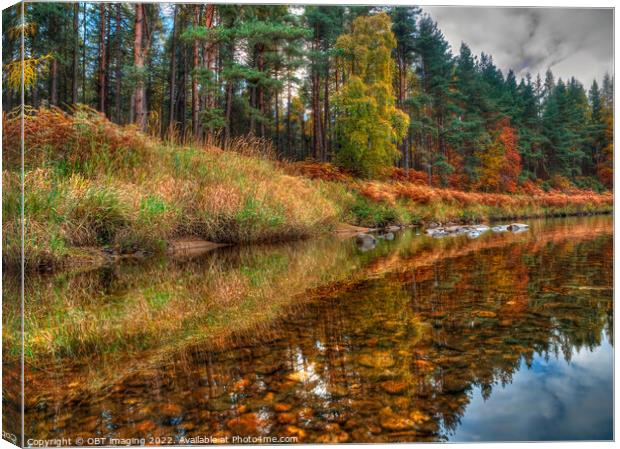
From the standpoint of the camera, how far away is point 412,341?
163cm

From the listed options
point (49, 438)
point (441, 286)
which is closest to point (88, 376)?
point (49, 438)

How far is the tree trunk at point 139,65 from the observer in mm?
1959

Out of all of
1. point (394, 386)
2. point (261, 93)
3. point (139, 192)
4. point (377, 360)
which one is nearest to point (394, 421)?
point (394, 386)

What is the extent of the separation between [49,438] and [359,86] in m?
3.65

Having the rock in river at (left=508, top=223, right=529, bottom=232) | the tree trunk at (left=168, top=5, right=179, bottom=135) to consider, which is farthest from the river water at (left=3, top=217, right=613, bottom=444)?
the rock in river at (left=508, top=223, right=529, bottom=232)

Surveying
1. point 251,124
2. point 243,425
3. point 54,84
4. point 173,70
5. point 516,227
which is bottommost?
point 243,425

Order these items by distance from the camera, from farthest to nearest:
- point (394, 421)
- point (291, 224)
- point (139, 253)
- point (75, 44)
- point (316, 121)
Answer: point (291, 224) → point (139, 253) → point (316, 121) → point (75, 44) → point (394, 421)

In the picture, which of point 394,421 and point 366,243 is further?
point 366,243

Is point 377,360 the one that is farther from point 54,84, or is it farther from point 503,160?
point 54,84

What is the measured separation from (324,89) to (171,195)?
2.22 m

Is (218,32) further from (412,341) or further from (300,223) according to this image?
(300,223)

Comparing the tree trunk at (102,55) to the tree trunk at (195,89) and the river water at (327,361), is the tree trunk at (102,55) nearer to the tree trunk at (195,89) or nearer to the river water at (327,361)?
the tree trunk at (195,89)

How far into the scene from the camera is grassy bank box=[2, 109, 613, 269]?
3479mm

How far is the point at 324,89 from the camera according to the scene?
149 inches
